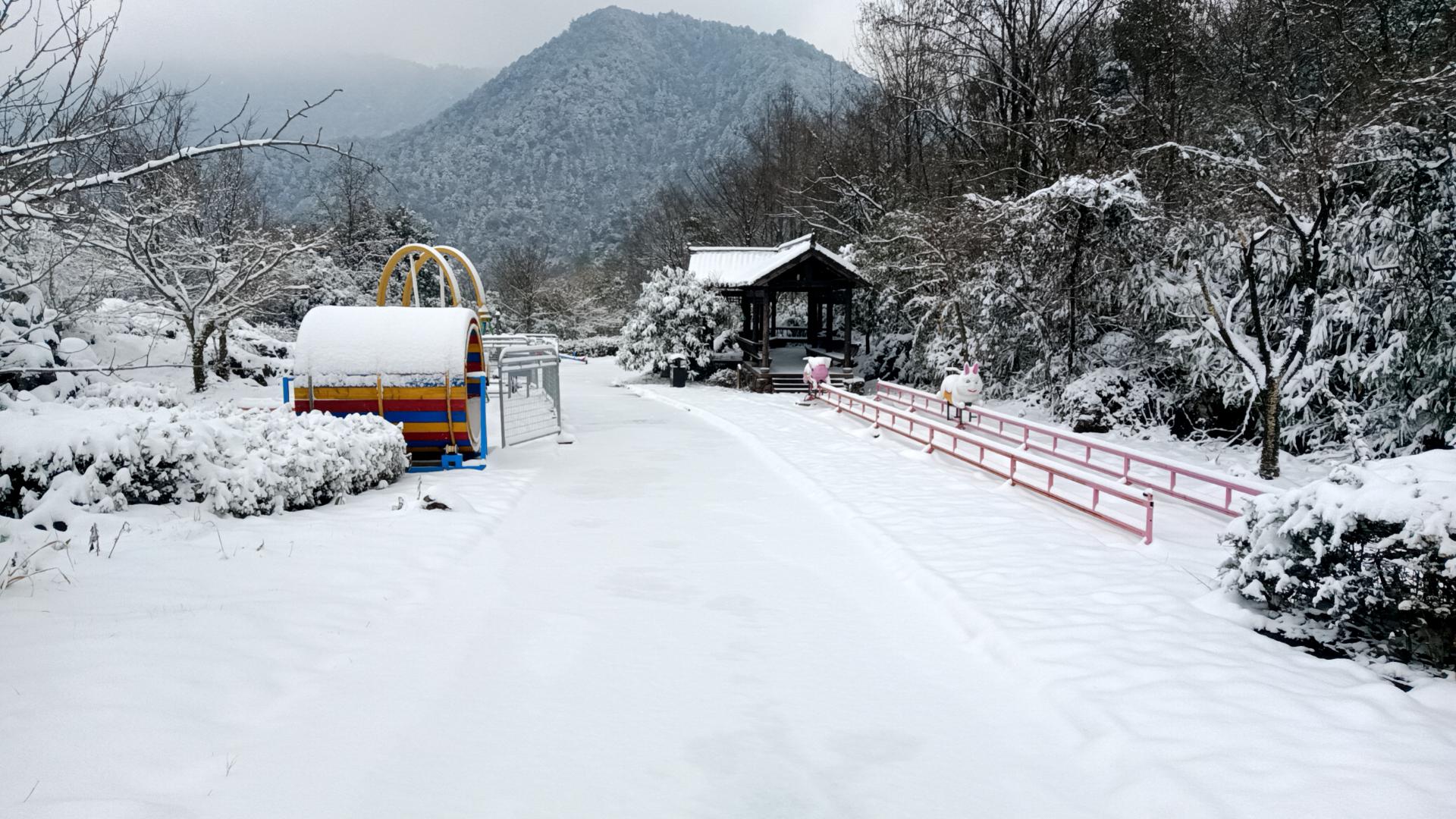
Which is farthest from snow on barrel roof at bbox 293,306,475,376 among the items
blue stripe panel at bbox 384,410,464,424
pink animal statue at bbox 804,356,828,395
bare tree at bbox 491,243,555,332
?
bare tree at bbox 491,243,555,332

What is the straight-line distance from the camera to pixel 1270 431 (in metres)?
12.0

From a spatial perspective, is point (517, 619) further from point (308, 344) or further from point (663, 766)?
point (308, 344)

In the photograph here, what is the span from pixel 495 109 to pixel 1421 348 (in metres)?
163

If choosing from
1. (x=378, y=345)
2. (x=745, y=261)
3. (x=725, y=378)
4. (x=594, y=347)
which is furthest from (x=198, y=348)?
(x=594, y=347)

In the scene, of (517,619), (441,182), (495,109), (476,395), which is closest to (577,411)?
(476,395)

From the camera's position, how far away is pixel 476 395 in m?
13.2

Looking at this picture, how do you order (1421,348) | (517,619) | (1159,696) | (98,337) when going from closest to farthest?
1. (1159,696)
2. (517,619)
3. (1421,348)
4. (98,337)

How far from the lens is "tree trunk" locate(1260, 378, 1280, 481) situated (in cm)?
1179

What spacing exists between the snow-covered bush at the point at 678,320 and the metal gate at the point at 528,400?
475 inches

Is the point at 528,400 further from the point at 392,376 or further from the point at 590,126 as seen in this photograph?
the point at 590,126

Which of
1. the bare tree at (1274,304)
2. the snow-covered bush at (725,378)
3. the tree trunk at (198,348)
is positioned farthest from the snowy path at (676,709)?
the snow-covered bush at (725,378)

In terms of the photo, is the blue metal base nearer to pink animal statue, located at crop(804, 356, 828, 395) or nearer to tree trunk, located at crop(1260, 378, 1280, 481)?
pink animal statue, located at crop(804, 356, 828, 395)

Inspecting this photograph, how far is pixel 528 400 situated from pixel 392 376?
4.09 m

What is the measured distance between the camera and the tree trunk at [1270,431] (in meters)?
11.8
